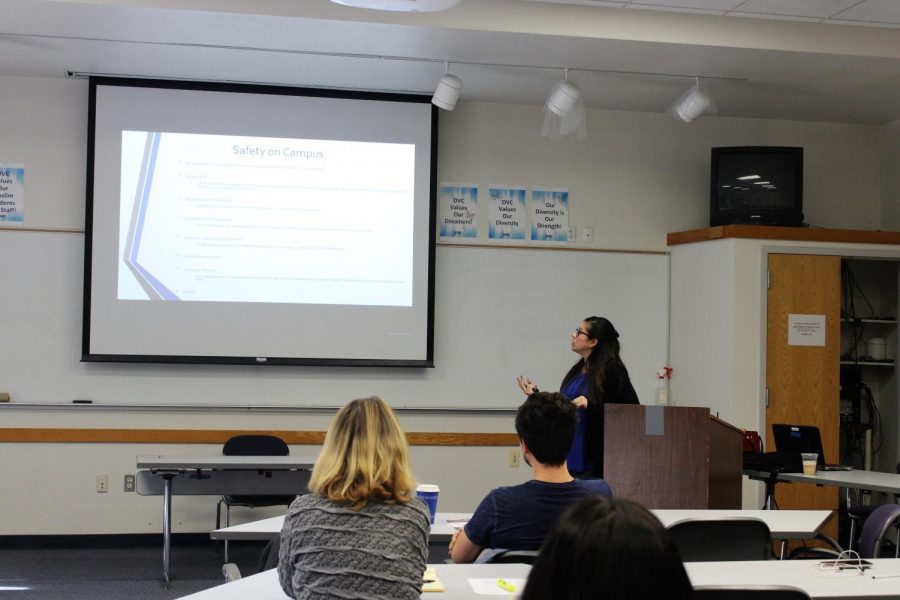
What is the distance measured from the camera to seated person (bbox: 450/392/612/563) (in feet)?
9.15

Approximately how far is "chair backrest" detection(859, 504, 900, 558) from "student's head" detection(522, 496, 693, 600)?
286cm

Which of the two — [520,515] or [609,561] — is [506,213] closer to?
[520,515]

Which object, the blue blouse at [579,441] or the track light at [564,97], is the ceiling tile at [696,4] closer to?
the track light at [564,97]

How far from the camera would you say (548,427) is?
2.93 metres

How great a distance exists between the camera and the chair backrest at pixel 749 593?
1.88 meters

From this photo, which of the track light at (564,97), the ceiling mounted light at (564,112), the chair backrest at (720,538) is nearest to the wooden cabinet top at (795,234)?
the ceiling mounted light at (564,112)

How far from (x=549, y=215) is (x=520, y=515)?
13.5 feet

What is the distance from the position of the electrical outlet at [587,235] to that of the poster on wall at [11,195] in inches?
149

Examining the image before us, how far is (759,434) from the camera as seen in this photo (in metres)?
6.11

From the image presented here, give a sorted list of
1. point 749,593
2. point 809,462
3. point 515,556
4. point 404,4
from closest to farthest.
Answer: point 749,593 → point 515,556 → point 404,4 → point 809,462

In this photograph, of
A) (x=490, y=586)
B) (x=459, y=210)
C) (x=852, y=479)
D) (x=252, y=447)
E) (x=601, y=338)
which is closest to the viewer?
(x=490, y=586)

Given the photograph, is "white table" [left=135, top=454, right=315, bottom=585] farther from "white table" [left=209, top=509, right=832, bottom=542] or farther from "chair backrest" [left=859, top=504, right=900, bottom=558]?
"chair backrest" [left=859, top=504, right=900, bottom=558]

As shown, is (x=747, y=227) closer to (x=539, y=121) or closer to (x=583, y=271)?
(x=583, y=271)

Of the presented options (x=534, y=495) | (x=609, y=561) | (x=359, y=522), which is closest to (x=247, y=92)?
(x=534, y=495)
